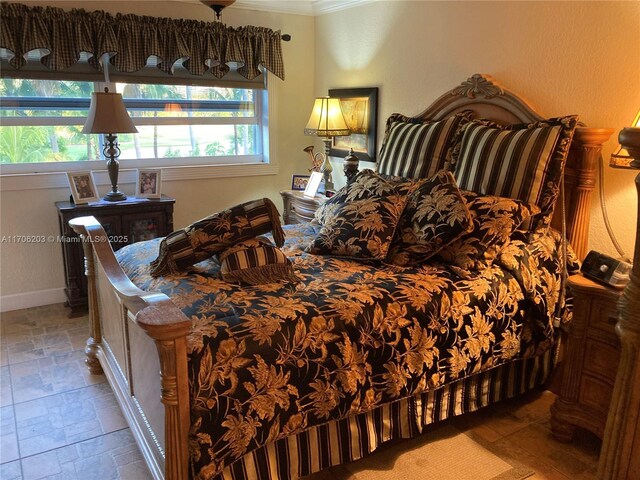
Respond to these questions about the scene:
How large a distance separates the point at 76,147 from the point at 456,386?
10.4ft

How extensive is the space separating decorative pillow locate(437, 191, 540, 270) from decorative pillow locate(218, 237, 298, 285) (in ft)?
2.45

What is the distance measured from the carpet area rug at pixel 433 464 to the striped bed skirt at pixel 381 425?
9cm

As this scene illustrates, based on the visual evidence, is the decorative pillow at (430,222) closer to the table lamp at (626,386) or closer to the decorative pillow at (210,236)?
the decorative pillow at (210,236)

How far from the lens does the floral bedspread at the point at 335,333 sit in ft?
5.40

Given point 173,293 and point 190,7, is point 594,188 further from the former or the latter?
point 190,7

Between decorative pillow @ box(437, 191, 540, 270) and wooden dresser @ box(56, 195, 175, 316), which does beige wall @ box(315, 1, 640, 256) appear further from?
wooden dresser @ box(56, 195, 175, 316)

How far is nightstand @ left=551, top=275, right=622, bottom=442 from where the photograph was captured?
6.73 ft

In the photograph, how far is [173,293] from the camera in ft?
6.59

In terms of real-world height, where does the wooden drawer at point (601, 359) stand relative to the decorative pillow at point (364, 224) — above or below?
below

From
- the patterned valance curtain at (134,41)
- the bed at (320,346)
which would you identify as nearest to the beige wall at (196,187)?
the patterned valance curtain at (134,41)

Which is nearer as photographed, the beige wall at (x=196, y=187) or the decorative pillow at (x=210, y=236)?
the decorative pillow at (x=210, y=236)

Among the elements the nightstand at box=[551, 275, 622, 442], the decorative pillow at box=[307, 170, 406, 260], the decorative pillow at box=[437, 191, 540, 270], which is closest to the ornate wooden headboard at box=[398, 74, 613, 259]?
the decorative pillow at box=[437, 191, 540, 270]

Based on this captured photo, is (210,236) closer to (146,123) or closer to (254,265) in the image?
(254,265)

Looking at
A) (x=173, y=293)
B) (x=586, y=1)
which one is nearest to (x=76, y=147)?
(x=173, y=293)
